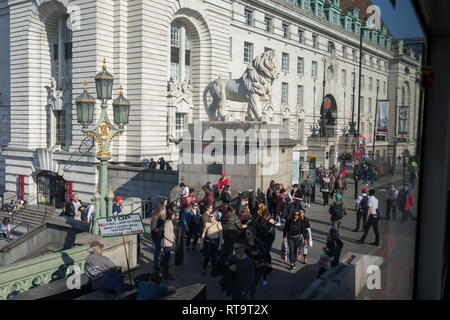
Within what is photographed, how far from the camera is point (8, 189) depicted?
3228 centimetres

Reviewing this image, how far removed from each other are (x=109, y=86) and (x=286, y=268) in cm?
751

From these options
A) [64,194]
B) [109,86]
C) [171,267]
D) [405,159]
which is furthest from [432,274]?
[64,194]

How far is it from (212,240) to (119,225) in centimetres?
236

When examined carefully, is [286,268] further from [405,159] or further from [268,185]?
[268,185]

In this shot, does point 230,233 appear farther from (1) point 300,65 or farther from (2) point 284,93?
(1) point 300,65

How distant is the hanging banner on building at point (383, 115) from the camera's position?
678 centimetres

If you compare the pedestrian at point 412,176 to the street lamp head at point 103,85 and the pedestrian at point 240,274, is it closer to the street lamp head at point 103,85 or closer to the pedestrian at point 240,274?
the pedestrian at point 240,274

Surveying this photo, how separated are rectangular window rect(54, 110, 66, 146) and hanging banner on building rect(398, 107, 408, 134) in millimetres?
27675

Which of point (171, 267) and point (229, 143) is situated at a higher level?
point (229, 143)

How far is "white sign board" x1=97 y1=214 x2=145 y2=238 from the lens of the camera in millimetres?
8937

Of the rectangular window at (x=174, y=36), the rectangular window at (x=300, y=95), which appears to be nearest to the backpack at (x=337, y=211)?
the rectangular window at (x=174, y=36)

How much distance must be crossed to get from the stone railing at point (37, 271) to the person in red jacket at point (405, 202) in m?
7.39

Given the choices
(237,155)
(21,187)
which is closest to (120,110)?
(237,155)
